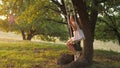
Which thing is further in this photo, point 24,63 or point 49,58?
point 49,58

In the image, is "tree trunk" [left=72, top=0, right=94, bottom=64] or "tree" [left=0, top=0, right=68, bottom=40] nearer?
"tree trunk" [left=72, top=0, right=94, bottom=64]

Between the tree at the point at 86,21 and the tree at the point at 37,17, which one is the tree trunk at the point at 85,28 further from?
the tree at the point at 37,17

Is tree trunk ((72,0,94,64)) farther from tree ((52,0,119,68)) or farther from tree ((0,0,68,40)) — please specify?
tree ((0,0,68,40))

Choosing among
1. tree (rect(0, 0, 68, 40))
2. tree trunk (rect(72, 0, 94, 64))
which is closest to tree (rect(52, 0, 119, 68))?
tree trunk (rect(72, 0, 94, 64))

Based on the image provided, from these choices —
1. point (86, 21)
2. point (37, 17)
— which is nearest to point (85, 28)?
point (86, 21)

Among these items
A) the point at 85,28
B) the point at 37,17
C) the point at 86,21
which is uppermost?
the point at 37,17

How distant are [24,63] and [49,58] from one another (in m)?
Answer: 1.61

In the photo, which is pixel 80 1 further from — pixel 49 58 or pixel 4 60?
pixel 4 60

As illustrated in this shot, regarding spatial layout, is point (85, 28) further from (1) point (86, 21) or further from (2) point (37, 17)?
(2) point (37, 17)

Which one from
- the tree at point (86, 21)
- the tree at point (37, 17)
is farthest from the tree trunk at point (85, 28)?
the tree at point (37, 17)

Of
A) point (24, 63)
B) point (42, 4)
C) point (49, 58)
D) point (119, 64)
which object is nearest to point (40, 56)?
point (49, 58)

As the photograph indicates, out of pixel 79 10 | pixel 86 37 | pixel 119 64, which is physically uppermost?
pixel 79 10

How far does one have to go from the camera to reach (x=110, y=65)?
12312 millimetres

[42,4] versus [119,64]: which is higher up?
[42,4]
